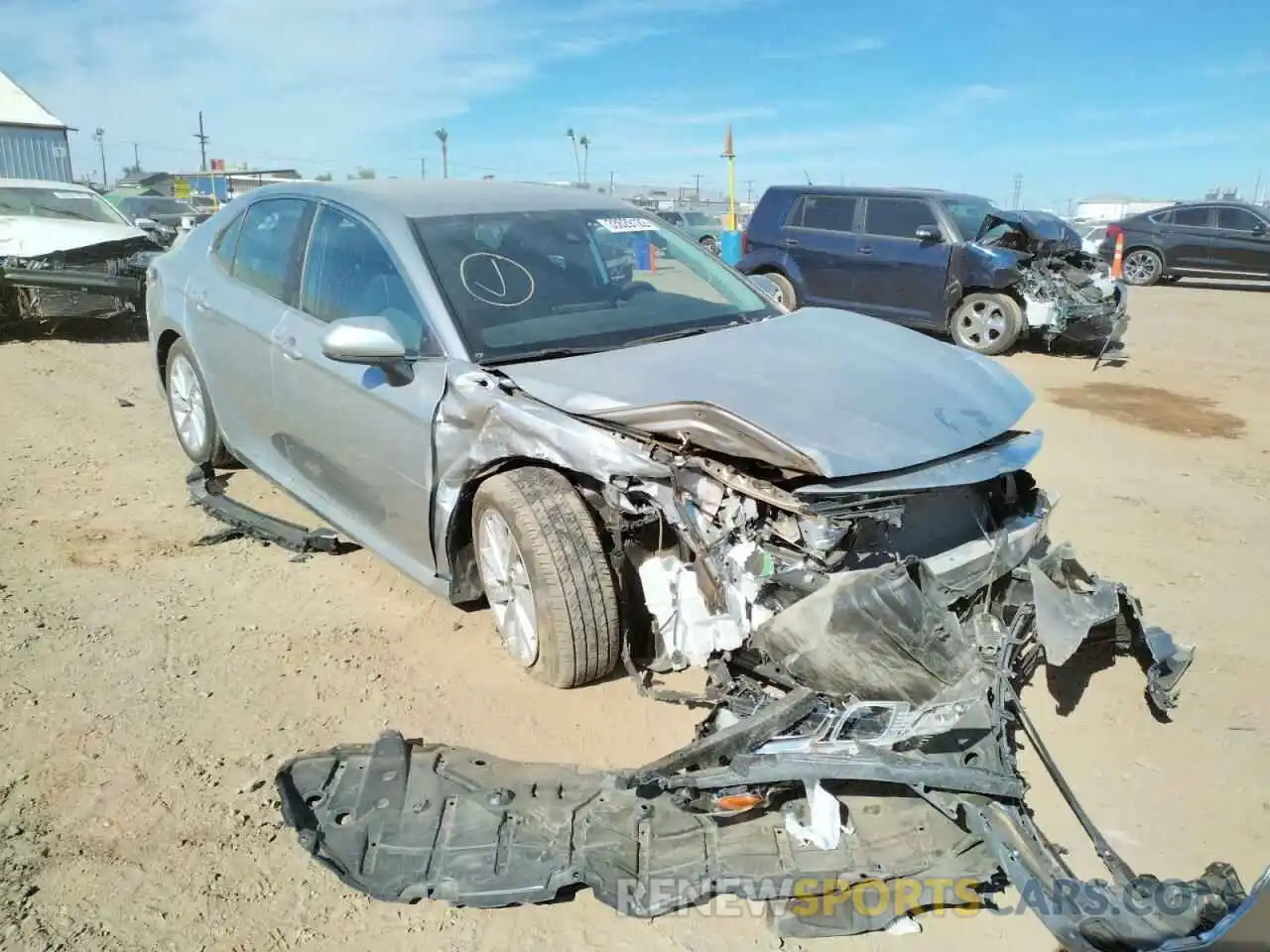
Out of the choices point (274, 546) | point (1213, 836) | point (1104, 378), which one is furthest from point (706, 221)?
point (1213, 836)

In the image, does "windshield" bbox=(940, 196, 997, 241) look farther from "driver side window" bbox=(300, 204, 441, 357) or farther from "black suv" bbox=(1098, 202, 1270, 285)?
"driver side window" bbox=(300, 204, 441, 357)

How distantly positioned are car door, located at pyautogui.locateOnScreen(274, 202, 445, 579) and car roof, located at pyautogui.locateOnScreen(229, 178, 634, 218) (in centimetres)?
11

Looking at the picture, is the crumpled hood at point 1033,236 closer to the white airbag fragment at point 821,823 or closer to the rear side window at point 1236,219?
the rear side window at point 1236,219

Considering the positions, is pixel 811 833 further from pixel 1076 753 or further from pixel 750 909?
pixel 1076 753

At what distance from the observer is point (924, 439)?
288cm

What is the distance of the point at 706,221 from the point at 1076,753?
945 inches

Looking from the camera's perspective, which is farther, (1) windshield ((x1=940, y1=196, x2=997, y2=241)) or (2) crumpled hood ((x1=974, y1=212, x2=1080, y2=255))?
(1) windshield ((x1=940, y1=196, x2=997, y2=241))

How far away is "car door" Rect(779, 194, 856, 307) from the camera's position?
436 inches

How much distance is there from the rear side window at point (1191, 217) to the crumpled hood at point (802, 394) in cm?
1647

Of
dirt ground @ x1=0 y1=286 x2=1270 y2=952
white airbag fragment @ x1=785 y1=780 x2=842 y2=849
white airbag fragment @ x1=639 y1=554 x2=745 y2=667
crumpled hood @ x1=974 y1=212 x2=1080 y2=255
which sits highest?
crumpled hood @ x1=974 y1=212 x2=1080 y2=255

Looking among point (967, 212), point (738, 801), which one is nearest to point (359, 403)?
point (738, 801)

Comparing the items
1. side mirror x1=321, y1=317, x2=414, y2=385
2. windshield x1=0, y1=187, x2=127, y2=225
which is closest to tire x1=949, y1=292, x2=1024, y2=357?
side mirror x1=321, y1=317, x2=414, y2=385

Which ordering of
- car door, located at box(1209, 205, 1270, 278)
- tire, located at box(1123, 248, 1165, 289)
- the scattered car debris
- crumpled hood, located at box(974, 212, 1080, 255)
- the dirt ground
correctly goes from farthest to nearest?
1. tire, located at box(1123, 248, 1165, 289)
2. car door, located at box(1209, 205, 1270, 278)
3. crumpled hood, located at box(974, 212, 1080, 255)
4. the scattered car debris
5. the dirt ground

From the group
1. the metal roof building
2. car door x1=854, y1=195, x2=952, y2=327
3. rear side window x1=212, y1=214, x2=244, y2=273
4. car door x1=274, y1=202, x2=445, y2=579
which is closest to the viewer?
car door x1=274, y1=202, x2=445, y2=579
